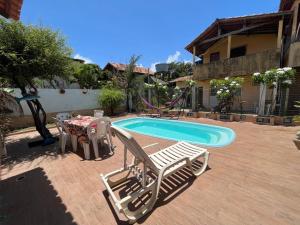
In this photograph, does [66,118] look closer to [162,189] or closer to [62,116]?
[62,116]

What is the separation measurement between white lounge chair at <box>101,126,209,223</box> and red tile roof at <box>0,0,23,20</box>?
2.73 meters

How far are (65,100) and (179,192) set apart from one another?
9916mm

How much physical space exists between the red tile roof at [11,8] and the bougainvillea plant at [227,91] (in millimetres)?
8479

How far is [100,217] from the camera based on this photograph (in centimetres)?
206

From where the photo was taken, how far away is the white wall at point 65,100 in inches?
357

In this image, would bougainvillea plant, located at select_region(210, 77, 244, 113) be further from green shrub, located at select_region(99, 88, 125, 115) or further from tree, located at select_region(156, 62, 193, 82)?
tree, located at select_region(156, 62, 193, 82)

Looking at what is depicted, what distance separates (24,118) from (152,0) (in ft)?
34.7

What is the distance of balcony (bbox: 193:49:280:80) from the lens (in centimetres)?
851

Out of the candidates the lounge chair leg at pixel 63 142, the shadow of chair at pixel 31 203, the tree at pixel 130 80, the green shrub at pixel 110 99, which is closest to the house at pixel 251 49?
the tree at pixel 130 80

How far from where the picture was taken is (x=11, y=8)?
8.86ft

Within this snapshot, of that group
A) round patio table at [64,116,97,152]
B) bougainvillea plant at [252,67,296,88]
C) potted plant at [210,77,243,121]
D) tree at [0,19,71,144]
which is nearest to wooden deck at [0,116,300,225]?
round patio table at [64,116,97,152]

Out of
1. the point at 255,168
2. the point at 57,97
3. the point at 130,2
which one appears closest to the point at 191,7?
the point at 130,2

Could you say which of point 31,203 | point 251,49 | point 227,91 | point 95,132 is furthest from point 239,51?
point 31,203

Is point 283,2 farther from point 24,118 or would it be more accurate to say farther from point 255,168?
point 24,118
